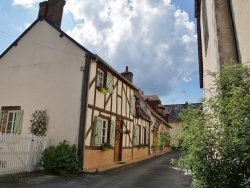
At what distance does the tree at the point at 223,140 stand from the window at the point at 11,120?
9.52 meters

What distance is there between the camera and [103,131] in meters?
11.8

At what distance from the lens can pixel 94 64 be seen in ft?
35.0

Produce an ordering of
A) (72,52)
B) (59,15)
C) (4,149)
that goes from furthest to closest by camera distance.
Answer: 1. (59,15)
2. (72,52)
3. (4,149)

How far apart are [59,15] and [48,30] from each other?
1334 mm

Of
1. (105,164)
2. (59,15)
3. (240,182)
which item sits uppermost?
(59,15)

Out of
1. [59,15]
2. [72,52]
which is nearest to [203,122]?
[72,52]

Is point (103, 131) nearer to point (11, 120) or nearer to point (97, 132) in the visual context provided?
point (97, 132)

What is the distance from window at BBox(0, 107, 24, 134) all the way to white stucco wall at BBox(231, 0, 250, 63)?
975 cm

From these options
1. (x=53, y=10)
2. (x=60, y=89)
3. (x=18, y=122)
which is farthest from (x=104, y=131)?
(x=53, y=10)

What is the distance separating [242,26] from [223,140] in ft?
7.74

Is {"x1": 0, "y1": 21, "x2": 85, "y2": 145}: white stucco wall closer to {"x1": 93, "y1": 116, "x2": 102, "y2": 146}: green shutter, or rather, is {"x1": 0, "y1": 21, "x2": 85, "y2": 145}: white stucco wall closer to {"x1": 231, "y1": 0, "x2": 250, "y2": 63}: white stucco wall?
{"x1": 93, "y1": 116, "x2": 102, "y2": 146}: green shutter

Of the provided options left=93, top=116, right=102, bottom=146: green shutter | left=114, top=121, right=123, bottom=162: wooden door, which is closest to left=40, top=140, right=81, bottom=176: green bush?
left=93, top=116, right=102, bottom=146: green shutter

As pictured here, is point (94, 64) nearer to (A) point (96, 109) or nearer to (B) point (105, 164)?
(A) point (96, 109)

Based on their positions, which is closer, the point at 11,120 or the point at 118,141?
the point at 11,120
